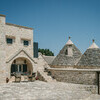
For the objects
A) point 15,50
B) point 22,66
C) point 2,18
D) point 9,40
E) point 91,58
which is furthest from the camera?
point 22,66

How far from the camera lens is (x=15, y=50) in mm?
21734

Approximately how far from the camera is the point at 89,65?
2148 cm

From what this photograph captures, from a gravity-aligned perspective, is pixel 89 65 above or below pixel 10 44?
below

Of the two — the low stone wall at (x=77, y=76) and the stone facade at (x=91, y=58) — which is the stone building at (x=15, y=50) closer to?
the low stone wall at (x=77, y=76)

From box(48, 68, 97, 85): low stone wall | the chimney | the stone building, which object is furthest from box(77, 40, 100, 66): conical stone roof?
the chimney

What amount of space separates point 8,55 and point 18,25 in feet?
15.5

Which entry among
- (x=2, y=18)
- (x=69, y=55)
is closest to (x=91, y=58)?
(x=69, y=55)

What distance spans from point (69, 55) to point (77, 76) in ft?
18.6

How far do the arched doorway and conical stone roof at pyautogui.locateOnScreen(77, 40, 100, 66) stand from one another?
757 cm

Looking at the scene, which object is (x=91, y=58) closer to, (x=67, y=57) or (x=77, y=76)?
(x=67, y=57)

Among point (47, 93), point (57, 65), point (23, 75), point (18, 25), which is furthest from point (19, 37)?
point (47, 93)

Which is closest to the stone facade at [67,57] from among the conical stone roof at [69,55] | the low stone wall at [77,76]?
the conical stone roof at [69,55]

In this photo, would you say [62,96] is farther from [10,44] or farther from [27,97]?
[10,44]

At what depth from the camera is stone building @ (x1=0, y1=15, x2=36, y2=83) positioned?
19.2 m
